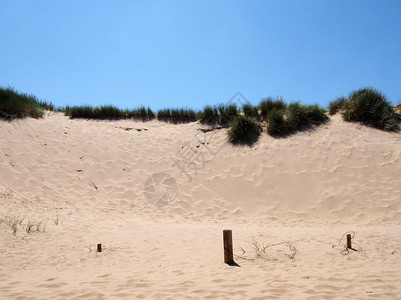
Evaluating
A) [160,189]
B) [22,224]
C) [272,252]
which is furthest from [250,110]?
[22,224]

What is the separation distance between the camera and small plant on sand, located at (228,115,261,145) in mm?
11086

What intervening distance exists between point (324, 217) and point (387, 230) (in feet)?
5.49

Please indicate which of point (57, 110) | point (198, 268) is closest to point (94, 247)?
point (198, 268)

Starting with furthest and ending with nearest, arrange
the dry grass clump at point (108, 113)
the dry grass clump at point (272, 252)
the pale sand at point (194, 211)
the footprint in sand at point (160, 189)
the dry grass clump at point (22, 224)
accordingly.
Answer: the dry grass clump at point (108, 113), the footprint in sand at point (160, 189), the dry grass clump at point (22, 224), the dry grass clump at point (272, 252), the pale sand at point (194, 211)

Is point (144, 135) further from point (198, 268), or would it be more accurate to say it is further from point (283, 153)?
point (198, 268)

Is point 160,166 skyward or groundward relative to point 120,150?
groundward

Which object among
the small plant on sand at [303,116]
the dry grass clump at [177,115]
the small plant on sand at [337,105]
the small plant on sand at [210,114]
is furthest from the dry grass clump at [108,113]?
the small plant on sand at [337,105]

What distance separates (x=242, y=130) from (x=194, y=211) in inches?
165

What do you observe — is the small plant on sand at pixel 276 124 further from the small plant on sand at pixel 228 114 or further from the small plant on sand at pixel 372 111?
the small plant on sand at pixel 372 111

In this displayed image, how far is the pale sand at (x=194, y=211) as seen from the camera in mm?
3709

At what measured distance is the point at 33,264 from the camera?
450 cm

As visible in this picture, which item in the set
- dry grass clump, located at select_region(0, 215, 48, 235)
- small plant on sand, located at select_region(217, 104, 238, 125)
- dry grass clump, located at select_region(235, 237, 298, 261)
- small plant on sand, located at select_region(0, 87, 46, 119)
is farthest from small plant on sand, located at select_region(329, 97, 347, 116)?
small plant on sand, located at select_region(0, 87, 46, 119)

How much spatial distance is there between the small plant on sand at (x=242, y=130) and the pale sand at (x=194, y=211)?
345 mm

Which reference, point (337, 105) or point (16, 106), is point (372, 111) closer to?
point (337, 105)
